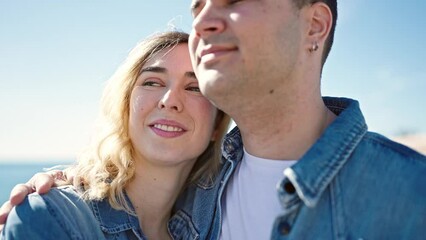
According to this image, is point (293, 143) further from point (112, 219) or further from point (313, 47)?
point (112, 219)

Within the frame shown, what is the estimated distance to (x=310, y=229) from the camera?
2.05m

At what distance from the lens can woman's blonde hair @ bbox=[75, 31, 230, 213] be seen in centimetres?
307

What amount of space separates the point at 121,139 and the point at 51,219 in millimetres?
1049

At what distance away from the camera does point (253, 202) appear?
2.50 m

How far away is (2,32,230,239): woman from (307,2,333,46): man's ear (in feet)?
3.20

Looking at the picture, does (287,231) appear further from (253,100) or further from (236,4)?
(236,4)

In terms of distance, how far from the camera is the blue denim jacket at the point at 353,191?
2.00 m

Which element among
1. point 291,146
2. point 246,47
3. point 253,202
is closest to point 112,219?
point 253,202

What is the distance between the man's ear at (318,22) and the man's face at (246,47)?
0.42 ft

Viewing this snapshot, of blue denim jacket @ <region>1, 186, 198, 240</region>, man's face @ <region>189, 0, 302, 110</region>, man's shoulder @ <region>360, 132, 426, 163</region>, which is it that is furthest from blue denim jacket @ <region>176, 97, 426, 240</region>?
blue denim jacket @ <region>1, 186, 198, 240</region>

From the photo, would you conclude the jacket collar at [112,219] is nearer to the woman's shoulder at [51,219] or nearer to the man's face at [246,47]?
the woman's shoulder at [51,219]

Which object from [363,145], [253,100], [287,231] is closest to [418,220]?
[363,145]

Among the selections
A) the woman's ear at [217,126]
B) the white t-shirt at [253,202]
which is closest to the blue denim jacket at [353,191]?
the white t-shirt at [253,202]

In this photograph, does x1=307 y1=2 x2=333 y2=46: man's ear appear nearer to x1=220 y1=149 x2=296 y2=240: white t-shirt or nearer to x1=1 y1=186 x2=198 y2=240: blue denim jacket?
x1=220 y1=149 x2=296 y2=240: white t-shirt
